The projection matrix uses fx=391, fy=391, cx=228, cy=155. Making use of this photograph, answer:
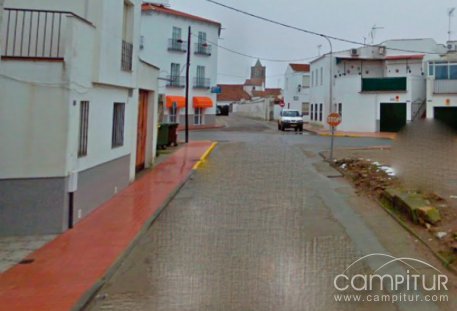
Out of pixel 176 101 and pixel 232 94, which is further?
pixel 232 94

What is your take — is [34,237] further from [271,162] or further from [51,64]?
[271,162]

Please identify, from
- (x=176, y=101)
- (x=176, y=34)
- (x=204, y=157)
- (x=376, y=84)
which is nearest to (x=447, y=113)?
(x=376, y=84)

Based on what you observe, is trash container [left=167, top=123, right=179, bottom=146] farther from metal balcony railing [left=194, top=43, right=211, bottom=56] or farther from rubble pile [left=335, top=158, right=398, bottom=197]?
metal balcony railing [left=194, top=43, right=211, bottom=56]

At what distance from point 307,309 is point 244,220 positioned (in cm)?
346

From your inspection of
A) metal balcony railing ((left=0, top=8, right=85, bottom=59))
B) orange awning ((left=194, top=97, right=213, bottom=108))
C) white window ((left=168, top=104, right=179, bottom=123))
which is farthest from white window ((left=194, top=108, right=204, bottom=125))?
metal balcony railing ((left=0, top=8, right=85, bottom=59))

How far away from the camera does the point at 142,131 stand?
12.8 m

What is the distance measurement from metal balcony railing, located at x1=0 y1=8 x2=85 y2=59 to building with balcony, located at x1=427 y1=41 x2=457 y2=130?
1069 inches

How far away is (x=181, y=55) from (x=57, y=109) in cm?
3346

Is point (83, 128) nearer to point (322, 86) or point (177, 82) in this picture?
point (177, 82)

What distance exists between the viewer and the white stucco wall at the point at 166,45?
122 feet

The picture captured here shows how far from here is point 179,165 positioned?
14.1m

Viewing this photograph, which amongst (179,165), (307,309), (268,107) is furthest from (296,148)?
(268,107)

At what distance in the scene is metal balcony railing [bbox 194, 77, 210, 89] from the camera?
39.3 metres

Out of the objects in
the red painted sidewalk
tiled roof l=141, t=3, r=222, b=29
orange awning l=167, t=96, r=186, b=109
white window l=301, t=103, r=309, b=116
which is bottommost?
the red painted sidewalk
